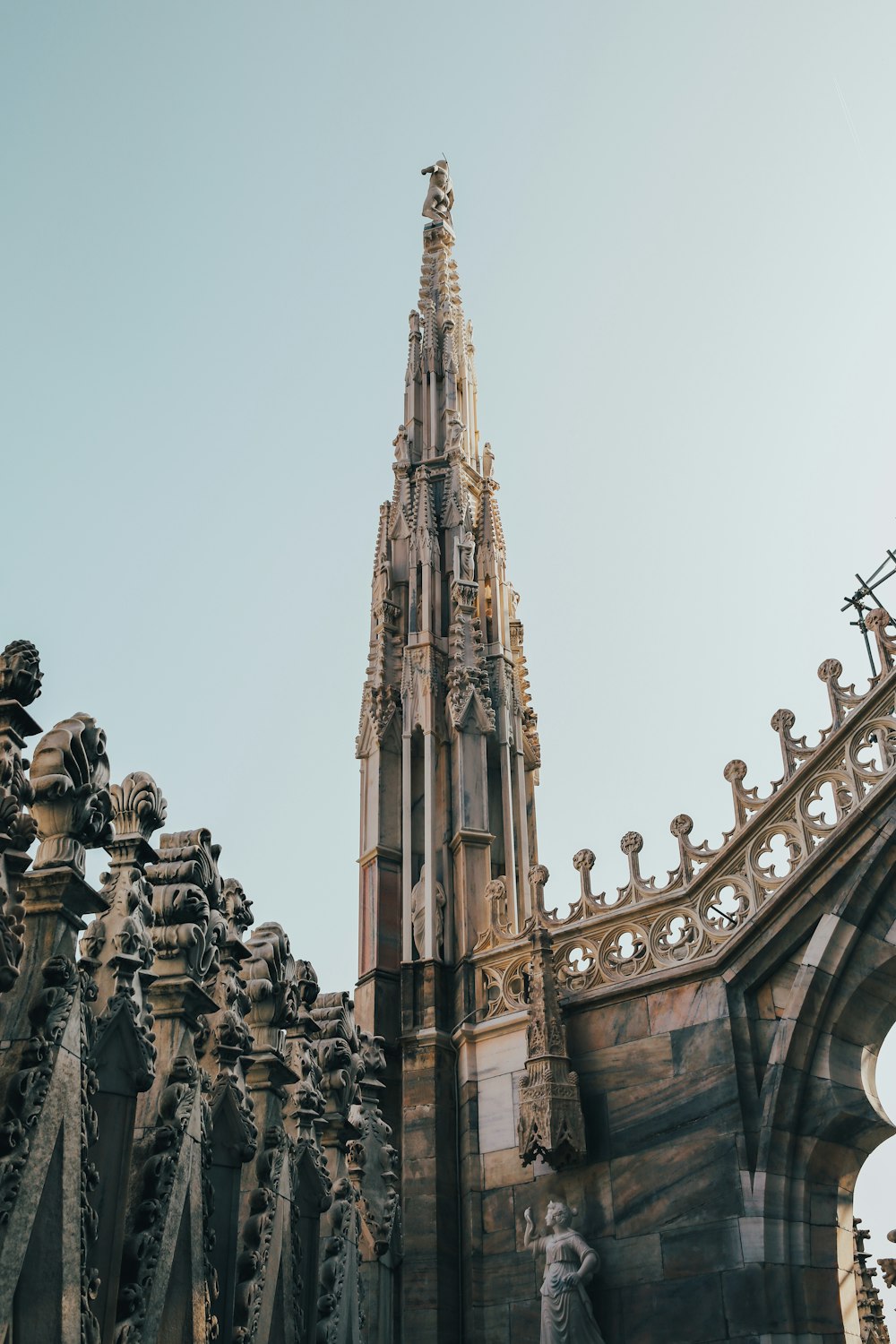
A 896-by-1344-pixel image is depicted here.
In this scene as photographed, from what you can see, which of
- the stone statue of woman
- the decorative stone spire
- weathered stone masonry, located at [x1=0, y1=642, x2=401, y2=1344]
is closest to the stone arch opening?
the stone statue of woman

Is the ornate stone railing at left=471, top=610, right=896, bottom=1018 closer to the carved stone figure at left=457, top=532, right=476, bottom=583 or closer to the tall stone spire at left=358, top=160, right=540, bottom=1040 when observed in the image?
the tall stone spire at left=358, top=160, right=540, bottom=1040

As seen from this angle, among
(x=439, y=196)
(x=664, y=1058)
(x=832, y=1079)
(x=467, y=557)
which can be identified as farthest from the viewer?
(x=439, y=196)

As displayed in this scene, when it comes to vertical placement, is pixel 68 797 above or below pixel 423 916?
below

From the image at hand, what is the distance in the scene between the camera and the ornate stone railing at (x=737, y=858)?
506 inches

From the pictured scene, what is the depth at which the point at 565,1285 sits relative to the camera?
12.4 metres

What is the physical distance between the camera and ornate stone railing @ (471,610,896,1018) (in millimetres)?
12852

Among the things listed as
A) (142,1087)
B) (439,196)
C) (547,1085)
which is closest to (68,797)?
(142,1087)

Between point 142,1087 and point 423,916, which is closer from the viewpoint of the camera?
point 142,1087

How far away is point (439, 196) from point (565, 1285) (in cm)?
1935

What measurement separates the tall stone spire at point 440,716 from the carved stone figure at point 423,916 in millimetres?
23

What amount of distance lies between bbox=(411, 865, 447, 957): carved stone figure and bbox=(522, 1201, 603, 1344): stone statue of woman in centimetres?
394

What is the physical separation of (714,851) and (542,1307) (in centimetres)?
431

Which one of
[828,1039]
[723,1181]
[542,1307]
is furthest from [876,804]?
[542,1307]

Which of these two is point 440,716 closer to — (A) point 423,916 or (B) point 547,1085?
(A) point 423,916
